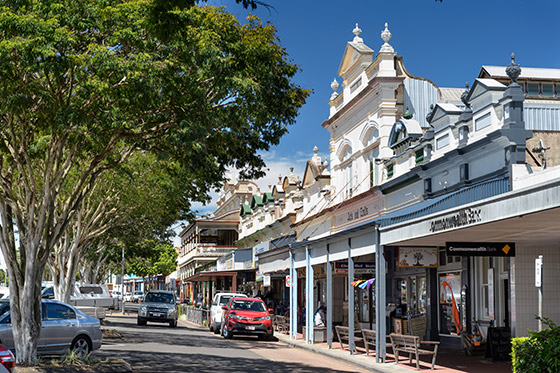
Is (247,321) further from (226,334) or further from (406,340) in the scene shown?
(406,340)

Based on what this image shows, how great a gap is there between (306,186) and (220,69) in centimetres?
2387

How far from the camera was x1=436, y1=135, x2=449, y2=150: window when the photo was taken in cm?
2305

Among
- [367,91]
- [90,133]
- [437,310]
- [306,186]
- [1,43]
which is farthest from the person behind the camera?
[306,186]

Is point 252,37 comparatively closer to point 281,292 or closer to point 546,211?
point 546,211

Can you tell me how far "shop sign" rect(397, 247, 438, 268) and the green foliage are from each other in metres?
7.61

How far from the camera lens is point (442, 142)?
76.6ft

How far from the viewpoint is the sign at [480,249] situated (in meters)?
16.4

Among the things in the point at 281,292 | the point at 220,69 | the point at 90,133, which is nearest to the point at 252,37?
the point at 220,69

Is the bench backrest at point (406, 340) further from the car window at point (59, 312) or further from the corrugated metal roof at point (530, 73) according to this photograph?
the corrugated metal roof at point (530, 73)

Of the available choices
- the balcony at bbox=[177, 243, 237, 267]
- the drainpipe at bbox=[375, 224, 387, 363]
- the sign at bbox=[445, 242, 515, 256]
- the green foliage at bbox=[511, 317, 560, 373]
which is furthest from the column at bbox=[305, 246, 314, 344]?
the balcony at bbox=[177, 243, 237, 267]

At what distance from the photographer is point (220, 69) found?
1603 centimetres

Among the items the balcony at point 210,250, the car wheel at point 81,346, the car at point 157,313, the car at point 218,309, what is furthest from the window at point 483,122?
the balcony at point 210,250

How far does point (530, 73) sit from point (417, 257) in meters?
10.1

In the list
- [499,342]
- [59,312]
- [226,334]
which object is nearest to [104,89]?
[59,312]
